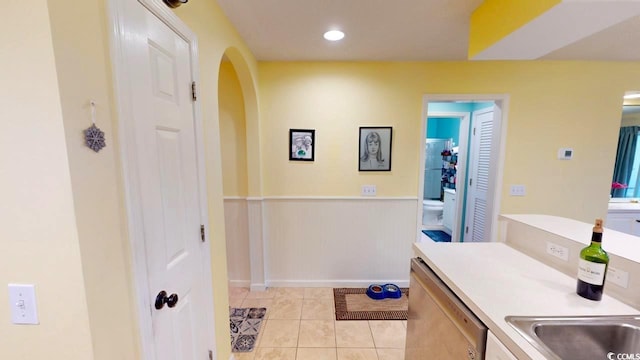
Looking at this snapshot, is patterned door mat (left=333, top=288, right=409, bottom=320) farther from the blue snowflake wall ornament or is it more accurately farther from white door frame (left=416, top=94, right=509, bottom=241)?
the blue snowflake wall ornament

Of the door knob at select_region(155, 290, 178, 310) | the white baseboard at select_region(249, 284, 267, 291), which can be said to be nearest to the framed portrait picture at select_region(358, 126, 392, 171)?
the white baseboard at select_region(249, 284, 267, 291)

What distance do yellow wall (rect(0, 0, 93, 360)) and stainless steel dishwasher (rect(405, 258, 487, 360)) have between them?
1.29m

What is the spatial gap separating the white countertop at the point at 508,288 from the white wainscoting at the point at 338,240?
123 centimetres

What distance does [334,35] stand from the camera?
6.69ft

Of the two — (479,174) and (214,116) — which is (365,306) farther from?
(479,174)

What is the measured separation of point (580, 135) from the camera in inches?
103

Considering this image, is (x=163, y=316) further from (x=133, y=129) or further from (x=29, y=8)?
(x=29, y=8)

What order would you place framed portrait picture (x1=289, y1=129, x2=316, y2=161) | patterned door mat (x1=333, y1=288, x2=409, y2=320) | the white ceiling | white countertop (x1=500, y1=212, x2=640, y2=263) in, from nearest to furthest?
white countertop (x1=500, y1=212, x2=640, y2=263) → the white ceiling → patterned door mat (x1=333, y1=288, x2=409, y2=320) → framed portrait picture (x1=289, y1=129, x2=316, y2=161)

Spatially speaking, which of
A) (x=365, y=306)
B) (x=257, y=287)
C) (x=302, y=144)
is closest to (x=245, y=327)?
(x=257, y=287)

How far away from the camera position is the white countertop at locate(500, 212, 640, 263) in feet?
3.65

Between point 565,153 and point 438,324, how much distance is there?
2.63 metres

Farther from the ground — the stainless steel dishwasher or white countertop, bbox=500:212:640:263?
white countertop, bbox=500:212:640:263

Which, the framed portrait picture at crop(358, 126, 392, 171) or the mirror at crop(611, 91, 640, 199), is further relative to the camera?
the mirror at crop(611, 91, 640, 199)

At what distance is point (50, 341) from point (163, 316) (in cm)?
38
